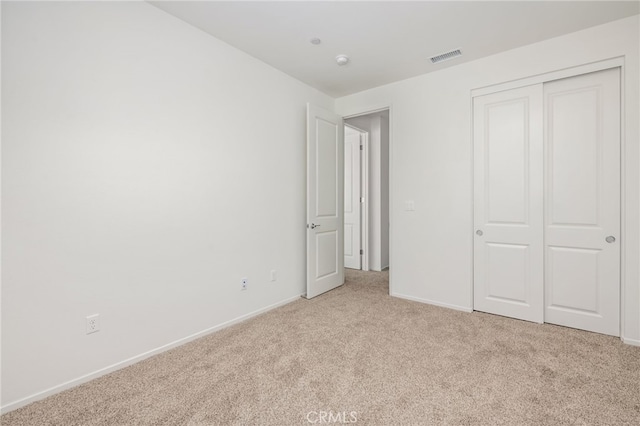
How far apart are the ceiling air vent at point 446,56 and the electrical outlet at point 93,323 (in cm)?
353

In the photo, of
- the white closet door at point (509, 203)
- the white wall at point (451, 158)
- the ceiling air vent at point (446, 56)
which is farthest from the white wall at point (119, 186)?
the white closet door at point (509, 203)

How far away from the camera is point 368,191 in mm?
4945

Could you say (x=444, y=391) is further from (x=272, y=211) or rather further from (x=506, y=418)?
(x=272, y=211)

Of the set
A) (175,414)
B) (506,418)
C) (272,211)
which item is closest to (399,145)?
(272,211)

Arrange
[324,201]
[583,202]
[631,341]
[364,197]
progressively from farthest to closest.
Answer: [364,197] < [324,201] < [583,202] < [631,341]

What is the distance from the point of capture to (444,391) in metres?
1.74

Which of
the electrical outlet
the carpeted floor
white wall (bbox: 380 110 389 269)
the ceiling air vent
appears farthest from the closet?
the electrical outlet

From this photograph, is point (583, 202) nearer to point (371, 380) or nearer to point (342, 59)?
point (371, 380)

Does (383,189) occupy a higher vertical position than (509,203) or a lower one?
higher

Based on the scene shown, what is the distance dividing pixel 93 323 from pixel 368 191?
3.95 m

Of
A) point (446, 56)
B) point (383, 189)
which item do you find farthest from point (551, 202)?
point (383, 189)
